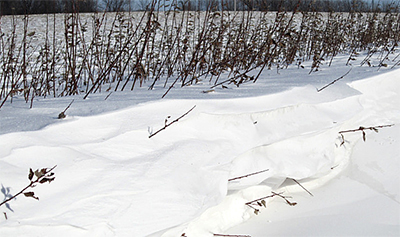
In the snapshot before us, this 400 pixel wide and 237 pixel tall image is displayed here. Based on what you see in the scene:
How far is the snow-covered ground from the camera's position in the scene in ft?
4.38

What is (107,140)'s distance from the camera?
1619mm

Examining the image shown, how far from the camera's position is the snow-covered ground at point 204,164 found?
1334mm

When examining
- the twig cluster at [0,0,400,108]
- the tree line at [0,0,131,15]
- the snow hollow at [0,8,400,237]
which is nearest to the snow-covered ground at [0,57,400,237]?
the snow hollow at [0,8,400,237]

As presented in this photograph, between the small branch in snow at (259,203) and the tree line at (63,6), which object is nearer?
the small branch in snow at (259,203)

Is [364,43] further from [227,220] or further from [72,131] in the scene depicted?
[72,131]

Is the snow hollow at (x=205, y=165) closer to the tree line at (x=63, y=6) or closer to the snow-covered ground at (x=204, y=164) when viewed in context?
the snow-covered ground at (x=204, y=164)

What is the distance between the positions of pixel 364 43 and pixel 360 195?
5.13 meters

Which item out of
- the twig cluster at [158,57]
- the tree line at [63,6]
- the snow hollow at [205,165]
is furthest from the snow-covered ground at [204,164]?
the tree line at [63,6]

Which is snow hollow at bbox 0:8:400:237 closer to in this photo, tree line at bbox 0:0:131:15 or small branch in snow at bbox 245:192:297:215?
small branch in snow at bbox 245:192:297:215

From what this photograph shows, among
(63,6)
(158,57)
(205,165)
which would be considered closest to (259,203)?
(205,165)

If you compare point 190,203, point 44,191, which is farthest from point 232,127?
point 44,191

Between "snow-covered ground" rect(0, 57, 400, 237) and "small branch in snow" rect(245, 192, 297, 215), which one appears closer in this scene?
"snow-covered ground" rect(0, 57, 400, 237)

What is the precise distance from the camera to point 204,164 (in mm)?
1752

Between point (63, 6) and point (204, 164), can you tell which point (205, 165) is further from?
point (63, 6)
